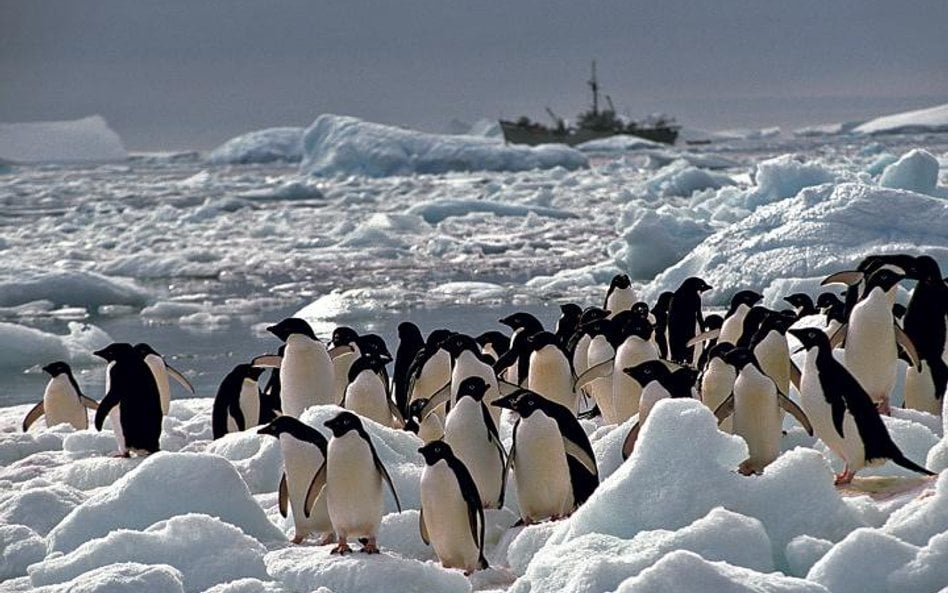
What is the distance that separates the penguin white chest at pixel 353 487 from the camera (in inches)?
180

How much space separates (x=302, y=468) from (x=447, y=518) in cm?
79

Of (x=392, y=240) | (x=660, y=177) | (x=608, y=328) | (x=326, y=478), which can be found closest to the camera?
(x=326, y=478)

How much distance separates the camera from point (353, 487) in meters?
4.57

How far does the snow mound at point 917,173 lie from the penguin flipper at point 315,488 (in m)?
13.2

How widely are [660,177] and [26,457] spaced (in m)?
26.5

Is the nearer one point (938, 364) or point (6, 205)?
point (938, 364)

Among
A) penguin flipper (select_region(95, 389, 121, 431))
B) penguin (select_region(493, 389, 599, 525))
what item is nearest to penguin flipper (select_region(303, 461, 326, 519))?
penguin (select_region(493, 389, 599, 525))

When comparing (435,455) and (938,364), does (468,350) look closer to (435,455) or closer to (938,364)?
(435,455)

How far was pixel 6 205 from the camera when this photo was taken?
42188 millimetres

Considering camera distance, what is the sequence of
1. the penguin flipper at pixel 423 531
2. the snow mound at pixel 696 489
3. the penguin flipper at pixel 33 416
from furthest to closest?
the penguin flipper at pixel 33 416 → the penguin flipper at pixel 423 531 → the snow mound at pixel 696 489

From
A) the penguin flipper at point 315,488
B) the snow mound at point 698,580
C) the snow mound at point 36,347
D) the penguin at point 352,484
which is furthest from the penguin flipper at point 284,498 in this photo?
the snow mound at point 36,347

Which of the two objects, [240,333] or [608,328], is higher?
[608,328]

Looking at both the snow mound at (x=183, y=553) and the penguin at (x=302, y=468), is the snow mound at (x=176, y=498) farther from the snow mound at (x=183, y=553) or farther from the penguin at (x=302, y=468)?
the snow mound at (x=183, y=553)

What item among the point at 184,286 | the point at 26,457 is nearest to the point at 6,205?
the point at 184,286
